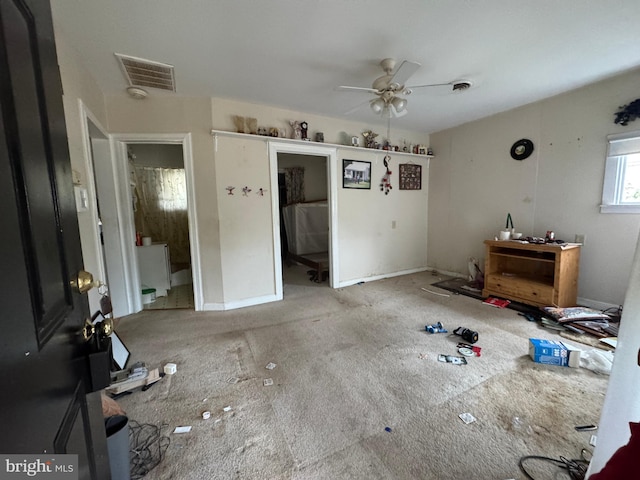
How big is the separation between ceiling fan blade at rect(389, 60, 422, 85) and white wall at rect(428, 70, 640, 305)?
2246 mm

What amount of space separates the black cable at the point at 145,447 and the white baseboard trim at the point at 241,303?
170 centimetres

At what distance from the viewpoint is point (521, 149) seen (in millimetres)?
3430

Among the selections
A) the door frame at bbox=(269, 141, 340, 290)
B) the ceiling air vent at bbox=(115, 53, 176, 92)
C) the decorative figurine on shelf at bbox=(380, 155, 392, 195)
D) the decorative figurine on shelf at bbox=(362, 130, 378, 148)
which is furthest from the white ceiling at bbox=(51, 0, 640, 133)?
the decorative figurine on shelf at bbox=(380, 155, 392, 195)

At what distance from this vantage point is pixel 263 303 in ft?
11.1

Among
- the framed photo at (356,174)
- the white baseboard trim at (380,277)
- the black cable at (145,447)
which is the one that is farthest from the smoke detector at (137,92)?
the white baseboard trim at (380,277)

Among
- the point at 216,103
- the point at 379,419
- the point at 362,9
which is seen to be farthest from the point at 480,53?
the point at 379,419

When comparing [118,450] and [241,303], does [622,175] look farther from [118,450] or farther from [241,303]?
[118,450]

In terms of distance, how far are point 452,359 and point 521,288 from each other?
68.5 inches

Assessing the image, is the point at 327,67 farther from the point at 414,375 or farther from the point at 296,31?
the point at 414,375

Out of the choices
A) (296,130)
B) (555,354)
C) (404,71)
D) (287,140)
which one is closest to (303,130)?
(296,130)

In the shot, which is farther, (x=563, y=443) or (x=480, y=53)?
(x=480, y=53)

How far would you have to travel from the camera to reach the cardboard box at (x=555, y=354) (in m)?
1.94

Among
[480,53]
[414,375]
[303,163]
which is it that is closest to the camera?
[414,375]

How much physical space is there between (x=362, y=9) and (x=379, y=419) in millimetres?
2611
